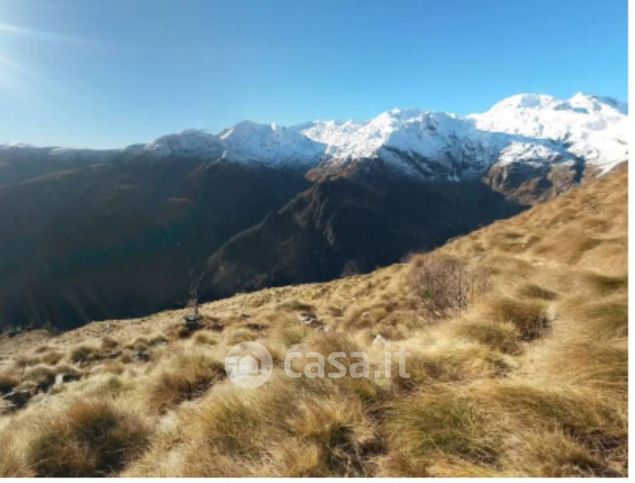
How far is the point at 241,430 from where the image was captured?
13.6 ft

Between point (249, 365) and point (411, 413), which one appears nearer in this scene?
point (411, 413)

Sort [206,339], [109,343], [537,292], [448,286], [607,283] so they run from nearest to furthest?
1. [607,283]
2. [537,292]
3. [448,286]
4. [206,339]
5. [109,343]

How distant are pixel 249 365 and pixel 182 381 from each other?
959 mm

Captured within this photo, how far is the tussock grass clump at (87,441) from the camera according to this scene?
14.0 feet

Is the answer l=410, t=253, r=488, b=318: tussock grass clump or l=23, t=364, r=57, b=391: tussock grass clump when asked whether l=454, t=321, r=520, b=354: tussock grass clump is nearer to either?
l=410, t=253, r=488, b=318: tussock grass clump

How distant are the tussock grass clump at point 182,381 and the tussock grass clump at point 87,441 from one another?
68 centimetres

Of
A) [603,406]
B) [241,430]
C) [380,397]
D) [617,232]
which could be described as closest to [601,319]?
[603,406]

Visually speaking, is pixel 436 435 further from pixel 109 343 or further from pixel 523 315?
pixel 109 343

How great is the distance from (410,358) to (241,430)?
6.64ft

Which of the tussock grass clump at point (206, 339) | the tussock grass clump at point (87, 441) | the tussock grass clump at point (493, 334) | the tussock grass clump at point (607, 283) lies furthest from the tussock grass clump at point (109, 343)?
the tussock grass clump at point (607, 283)

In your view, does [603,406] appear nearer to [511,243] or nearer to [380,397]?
[380,397]

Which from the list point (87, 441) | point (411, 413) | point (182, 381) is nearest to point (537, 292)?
point (411, 413)

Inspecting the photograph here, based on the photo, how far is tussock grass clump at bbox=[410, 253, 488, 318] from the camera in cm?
955

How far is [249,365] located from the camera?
21.2 ft
